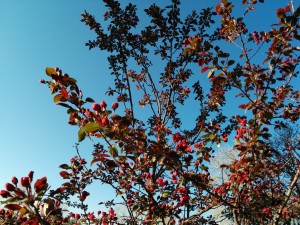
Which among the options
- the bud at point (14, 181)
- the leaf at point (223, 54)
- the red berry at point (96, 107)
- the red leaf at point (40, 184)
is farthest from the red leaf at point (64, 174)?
the leaf at point (223, 54)

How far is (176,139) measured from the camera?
2.81m

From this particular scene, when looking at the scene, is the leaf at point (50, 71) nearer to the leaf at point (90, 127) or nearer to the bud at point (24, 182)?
the leaf at point (90, 127)

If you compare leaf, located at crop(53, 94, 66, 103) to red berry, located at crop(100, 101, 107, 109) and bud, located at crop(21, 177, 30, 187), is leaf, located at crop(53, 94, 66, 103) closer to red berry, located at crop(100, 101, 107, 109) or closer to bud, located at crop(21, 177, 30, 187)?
red berry, located at crop(100, 101, 107, 109)

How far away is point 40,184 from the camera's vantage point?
1770mm

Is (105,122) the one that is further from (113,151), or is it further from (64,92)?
(64,92)

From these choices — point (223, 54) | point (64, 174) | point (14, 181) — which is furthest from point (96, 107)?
point (64, 174)

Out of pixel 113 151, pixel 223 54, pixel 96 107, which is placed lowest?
pixel 113 151

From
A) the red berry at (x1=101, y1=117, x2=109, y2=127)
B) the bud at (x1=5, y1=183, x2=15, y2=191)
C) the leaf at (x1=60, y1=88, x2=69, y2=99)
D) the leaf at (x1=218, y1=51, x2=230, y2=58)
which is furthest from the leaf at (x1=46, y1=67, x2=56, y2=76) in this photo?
the leaf at (x1=218, y1=51, x2=230, y2=58)

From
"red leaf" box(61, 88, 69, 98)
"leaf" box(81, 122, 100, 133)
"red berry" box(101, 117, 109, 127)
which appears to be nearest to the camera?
"leaf" box(81, 122, 100, 133)

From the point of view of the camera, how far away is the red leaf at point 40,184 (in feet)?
5.76

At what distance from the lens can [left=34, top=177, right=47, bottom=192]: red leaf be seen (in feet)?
5.76

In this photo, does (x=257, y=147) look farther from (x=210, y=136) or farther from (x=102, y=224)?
(x=102, y=224)

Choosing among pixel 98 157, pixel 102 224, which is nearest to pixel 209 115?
pixel 102 224

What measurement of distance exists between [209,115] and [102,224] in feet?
10.3
